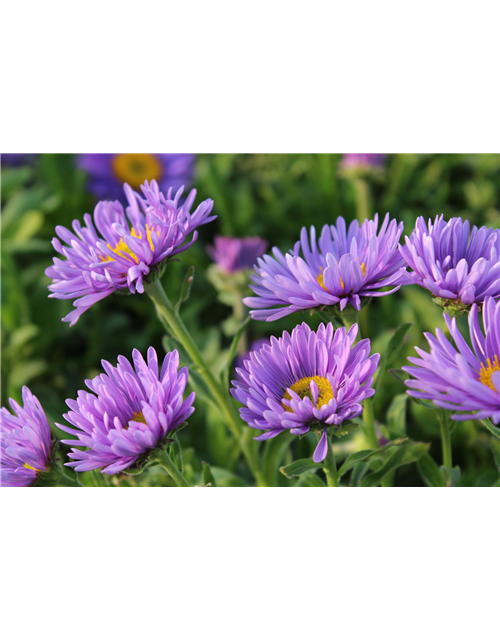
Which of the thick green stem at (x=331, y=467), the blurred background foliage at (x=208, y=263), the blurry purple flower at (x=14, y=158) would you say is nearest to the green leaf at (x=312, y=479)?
the thick green stem at (x=331, y=467)

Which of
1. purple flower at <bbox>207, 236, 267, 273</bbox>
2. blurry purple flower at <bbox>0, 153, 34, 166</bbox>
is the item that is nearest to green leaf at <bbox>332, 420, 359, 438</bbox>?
purple flower at <bbox>207, 236, 267, 273</bbox>

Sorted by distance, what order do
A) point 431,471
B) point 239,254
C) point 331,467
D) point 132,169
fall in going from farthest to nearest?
point 132,169, point 239,254, point 431,471, point 331,467

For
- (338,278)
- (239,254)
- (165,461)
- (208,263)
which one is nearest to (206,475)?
(165,461)

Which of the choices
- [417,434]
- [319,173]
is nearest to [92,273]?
[417,434]

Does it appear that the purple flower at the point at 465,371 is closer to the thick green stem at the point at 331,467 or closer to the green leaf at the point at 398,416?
the thick green stem at the point at 331,467

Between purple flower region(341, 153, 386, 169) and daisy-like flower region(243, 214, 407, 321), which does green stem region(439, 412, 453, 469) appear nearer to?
daisy-like flower region(243, 214, 407, 321)

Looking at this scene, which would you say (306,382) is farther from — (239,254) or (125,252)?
(239,254)
